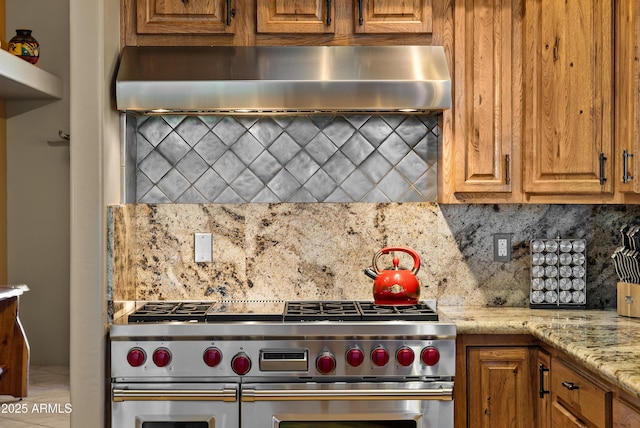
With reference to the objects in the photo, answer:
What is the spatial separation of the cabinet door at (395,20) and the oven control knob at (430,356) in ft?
4.21

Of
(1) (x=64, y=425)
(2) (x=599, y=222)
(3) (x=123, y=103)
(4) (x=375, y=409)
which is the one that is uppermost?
(3) (x=123, y=103)

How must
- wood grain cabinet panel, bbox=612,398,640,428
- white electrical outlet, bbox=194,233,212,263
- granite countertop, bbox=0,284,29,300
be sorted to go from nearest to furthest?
wood grain cabinet panel, bbox=612,398,640,428 < white electrical outlet, bbox=194,233,212,263 < granite countertop, bbox=0,284,29,300

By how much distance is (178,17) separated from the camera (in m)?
2.68

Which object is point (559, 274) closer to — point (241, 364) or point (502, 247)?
point (502, 247)

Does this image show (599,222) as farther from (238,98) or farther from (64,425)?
(64,425)

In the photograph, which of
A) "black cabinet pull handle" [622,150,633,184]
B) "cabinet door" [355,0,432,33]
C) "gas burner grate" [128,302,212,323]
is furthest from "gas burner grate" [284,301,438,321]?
"cabinet door" [355,0,432,33]

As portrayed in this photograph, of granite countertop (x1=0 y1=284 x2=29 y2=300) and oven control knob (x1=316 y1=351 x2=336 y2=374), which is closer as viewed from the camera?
oven control knob (x1=316 y1=351 x2=336 y2=374)

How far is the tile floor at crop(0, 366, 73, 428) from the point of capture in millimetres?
4129

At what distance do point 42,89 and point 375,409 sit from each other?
4131mm

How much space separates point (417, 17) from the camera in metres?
2.70

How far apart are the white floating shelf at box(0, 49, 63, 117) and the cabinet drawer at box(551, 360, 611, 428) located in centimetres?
401

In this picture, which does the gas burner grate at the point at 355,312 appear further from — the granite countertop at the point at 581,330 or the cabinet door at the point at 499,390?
the cabinet door at the point at 499,390

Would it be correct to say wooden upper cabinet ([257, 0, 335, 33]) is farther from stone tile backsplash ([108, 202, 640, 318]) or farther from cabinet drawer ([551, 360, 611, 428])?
cabinet drawer ([551, 360, 611, 428])

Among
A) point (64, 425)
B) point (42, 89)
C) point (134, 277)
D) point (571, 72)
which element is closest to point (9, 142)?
point (42, 89)
